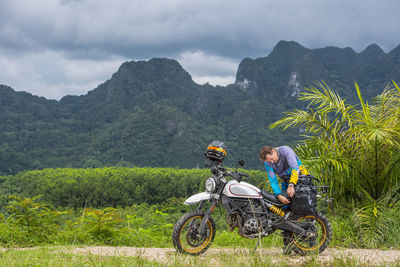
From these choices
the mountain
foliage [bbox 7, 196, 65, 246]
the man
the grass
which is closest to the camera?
the grass

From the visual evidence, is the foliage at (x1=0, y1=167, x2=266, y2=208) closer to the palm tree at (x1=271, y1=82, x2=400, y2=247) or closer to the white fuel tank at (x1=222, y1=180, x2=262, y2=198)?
the palm tree at (x1=271, y1=82, x2=400, y2=247)

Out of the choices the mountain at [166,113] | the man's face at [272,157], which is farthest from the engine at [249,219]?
the mountain at [166,113]

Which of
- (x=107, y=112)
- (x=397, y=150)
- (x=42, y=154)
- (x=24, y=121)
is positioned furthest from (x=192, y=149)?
(x=397, y=150)

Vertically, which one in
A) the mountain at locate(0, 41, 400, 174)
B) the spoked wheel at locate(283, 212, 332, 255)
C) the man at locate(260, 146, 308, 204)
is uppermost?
the mountain at locate(0, 41, 400, 174)

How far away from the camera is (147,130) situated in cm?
10206

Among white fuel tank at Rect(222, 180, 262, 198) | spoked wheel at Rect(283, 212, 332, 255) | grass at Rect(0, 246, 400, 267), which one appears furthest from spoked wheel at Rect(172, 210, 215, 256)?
spoked wheel at Rect(283, 212, 332, 255)

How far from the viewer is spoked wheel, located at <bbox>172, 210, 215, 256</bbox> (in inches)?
173

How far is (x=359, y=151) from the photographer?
669cm

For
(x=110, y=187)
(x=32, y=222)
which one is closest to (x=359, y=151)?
(x=32, y=222)

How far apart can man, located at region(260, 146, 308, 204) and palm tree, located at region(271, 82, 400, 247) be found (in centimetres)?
151

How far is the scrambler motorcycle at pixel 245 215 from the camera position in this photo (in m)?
4.44

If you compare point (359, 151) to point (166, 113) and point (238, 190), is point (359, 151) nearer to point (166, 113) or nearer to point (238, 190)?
point (238, 190)

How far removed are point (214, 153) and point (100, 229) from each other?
2.31 meters

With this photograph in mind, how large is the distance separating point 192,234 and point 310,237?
1513 millimetres
